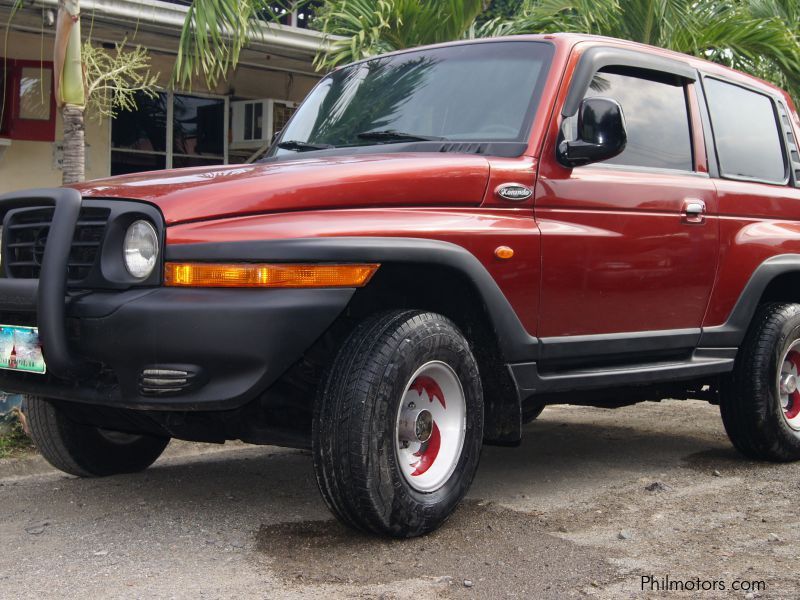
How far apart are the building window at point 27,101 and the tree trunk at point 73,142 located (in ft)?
15.1

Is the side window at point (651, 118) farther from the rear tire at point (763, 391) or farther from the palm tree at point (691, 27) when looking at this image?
the palm tree at point (691, 27)

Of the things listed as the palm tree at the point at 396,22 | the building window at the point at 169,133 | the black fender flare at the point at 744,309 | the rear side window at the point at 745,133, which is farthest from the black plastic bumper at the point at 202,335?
the building window at the point at 169,133

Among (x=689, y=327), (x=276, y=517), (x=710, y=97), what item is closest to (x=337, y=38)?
(x=710, y=97)

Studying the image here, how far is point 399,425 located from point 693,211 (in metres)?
1.89

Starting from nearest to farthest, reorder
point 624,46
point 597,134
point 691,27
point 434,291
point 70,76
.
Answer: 1. point 434,291
2. point 597,134
3. point 624,46
4. point 70,76
5. point 691,27

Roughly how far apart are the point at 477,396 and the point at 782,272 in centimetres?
217

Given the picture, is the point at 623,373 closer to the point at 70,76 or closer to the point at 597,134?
the point at 597,134

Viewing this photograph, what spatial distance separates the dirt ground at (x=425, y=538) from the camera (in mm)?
3314

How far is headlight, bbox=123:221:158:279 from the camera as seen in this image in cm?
347

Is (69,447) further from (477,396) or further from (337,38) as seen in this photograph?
(337,38)

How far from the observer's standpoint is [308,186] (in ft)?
11.8

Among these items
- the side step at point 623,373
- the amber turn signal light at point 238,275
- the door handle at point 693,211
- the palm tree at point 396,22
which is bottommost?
the side step at point 623,373

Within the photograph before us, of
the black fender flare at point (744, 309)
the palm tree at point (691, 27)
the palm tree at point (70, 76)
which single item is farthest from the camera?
the palm tree at point (691, 27)

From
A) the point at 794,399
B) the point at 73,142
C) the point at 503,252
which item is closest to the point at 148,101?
the point at 73,142
